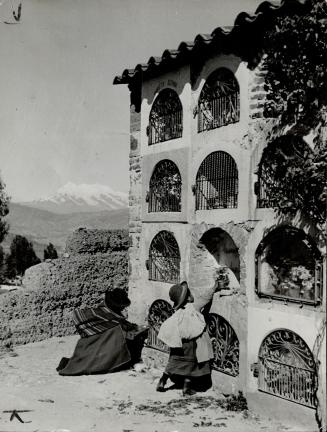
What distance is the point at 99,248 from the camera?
12.3 metres

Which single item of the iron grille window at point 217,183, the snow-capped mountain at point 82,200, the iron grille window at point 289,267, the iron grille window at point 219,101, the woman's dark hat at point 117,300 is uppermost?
the snow-capped mountain at point 82,200

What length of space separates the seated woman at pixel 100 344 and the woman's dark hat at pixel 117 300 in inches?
11.9

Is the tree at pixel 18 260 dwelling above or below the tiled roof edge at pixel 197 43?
below

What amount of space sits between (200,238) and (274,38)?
3413mm

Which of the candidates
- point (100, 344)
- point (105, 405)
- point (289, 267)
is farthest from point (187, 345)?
point (289, 267)

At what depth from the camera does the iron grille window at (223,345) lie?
788 centimetres

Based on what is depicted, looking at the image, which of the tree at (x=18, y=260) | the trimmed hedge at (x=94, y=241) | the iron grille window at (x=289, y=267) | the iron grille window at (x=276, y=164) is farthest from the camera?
the tree at (x=18, y=260)

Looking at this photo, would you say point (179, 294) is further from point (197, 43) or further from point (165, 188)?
point (197, 43)

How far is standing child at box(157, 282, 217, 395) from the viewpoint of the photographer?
7.92m

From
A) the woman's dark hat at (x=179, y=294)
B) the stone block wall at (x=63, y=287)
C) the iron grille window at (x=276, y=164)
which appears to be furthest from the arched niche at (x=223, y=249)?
the stone block wall at (x=63, y=287)

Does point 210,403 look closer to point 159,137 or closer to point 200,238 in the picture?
point 200,238

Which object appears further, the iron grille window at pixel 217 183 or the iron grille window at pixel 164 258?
the iron grille window at pixel 164 258

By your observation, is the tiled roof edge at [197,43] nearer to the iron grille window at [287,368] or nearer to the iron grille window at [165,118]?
the iron grille window at [165,118]

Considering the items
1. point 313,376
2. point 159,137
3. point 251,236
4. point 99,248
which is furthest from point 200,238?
point 99,248
